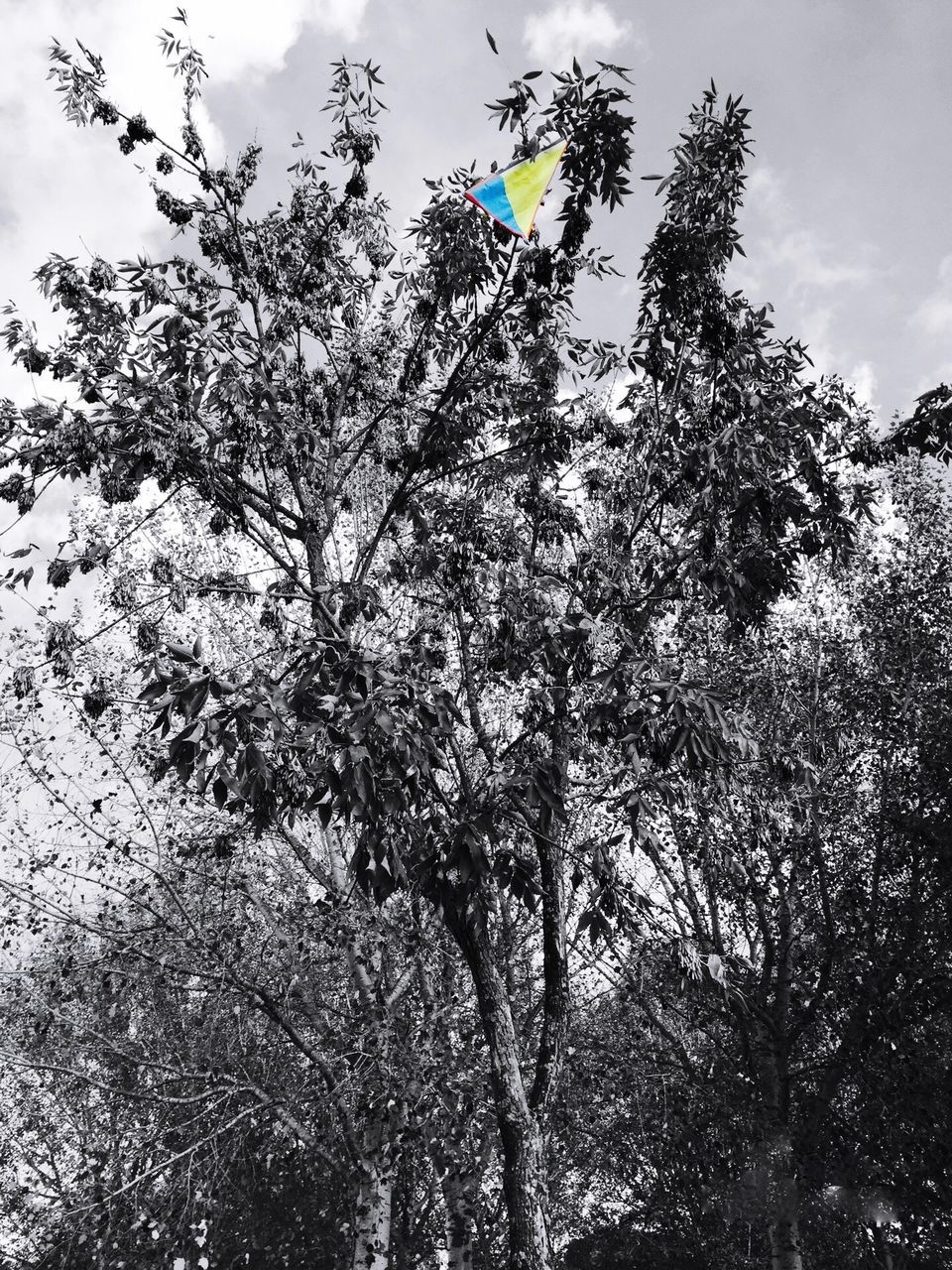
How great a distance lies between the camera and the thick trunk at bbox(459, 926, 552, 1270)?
18.4 ft

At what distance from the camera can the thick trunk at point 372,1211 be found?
36.1 feet

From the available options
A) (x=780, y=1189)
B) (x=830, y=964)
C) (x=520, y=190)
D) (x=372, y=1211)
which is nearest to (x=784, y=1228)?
(x=780, y=1189)

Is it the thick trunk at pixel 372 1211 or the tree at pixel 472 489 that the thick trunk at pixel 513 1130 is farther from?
the thick trunk at pixel 372 1211

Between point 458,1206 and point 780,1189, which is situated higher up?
point 458,1206

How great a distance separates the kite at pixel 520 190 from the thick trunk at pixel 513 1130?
4634 mm

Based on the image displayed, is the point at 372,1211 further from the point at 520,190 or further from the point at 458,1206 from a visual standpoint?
the point at 520,190

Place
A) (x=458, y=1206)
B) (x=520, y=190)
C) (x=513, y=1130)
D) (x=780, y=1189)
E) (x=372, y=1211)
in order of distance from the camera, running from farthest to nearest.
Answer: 1. (x=780, y=1189)
2. (x=458, y=1206)
3. (x=372, y=1211)
4. (x=520, y=190)
5. (x=513, y=1130)

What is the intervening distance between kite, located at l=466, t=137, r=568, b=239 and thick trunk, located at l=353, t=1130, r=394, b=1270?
10150 millimetres

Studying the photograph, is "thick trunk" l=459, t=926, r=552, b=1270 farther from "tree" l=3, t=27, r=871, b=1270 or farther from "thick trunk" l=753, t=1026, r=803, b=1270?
"thick trunk" l=753, t=1026, r=803, b=1270

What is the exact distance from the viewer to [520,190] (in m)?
5.94

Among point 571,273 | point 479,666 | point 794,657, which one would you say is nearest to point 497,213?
point 571,273

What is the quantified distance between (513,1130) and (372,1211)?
279 inches

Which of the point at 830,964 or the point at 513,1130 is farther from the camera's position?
the point at 830,964

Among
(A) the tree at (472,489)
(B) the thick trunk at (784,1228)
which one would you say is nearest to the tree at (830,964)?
(B) the thick trunk at (784,1228)
